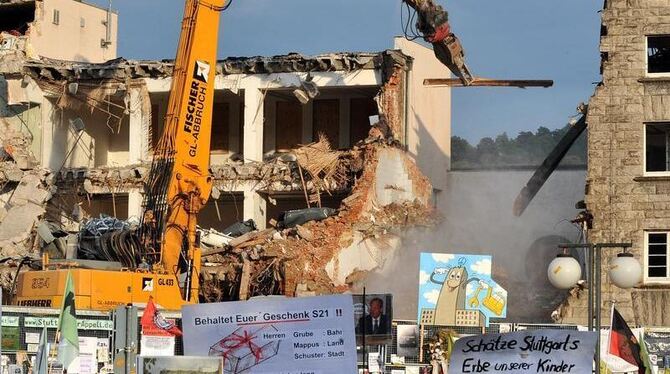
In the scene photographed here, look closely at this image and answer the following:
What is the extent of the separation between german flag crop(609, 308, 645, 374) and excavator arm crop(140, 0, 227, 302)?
478 inches

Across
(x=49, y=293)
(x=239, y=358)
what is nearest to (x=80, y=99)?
(x=49, y=293)

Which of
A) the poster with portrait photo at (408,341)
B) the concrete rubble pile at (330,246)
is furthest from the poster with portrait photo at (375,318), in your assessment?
the concrete rubble pile at (330,246)

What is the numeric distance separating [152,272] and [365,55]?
45.5 ft

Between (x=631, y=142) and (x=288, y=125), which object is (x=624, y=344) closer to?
(x=631, y=142)

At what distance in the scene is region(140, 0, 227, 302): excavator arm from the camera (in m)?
26.4

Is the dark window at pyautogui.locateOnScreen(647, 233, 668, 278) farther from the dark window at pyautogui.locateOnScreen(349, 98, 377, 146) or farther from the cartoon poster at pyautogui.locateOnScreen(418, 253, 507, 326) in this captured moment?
Answer: the dark window at pyautogui.locateOnScreen(349, 98, 377, 146)

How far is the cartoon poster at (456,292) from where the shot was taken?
1964cm

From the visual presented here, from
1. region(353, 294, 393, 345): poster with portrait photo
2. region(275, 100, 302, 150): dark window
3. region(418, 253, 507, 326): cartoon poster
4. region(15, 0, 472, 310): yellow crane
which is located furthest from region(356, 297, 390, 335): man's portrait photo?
region(275, 100, 302, 150): dark window

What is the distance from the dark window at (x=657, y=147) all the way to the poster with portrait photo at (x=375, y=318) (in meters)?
12.0

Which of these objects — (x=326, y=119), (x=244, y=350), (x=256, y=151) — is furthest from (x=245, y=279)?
(x=244, y=350)

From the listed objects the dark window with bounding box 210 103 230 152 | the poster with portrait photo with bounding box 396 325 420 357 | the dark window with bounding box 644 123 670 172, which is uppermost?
the dark window with bounding box 210 103 230 152

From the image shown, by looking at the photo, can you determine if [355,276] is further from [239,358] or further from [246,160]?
[239,358]

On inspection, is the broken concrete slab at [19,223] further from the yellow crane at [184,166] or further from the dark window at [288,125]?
the yellow crane at [184,166]

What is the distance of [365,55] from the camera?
3725cm
